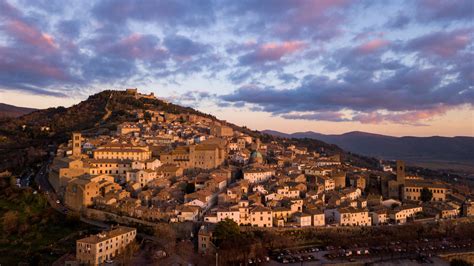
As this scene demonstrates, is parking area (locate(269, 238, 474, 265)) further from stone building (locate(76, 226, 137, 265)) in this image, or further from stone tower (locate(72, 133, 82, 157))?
stone tower (locate(72, 133, 82, 157))

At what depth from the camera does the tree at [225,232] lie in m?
29.7

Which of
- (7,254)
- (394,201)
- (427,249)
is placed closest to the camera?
(7,254)

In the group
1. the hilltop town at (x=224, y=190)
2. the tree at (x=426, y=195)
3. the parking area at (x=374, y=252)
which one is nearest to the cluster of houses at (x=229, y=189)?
the hilltop town at (x=224, y=190)

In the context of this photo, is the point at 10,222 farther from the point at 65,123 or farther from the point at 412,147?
the point at 412,147

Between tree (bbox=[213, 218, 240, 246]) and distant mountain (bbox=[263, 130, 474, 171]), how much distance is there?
114 metres

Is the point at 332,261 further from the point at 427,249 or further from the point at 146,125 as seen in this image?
the point at 146,125

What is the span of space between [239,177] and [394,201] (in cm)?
1570

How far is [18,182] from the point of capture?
42.3 meters

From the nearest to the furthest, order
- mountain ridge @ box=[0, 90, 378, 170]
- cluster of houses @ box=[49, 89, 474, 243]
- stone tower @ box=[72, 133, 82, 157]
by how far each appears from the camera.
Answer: cluster of houses @ box=[49, 89, 474, 243]
stone tower @ box=[72, 133, 82, 157]
mountain ridge @ box=[0, 90, 378, 170]

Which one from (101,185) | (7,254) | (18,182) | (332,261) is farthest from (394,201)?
(18,182)

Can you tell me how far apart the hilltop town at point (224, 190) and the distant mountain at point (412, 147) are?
94.8 m

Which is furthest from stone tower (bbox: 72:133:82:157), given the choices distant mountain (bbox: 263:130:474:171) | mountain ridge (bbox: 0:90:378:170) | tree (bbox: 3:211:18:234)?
distant mountain (bbox: 263:130:474:171)

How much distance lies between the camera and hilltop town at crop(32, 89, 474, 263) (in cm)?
3403

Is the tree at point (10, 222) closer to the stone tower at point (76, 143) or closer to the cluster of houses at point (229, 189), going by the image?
the cluster of houses at point (229, 189)
